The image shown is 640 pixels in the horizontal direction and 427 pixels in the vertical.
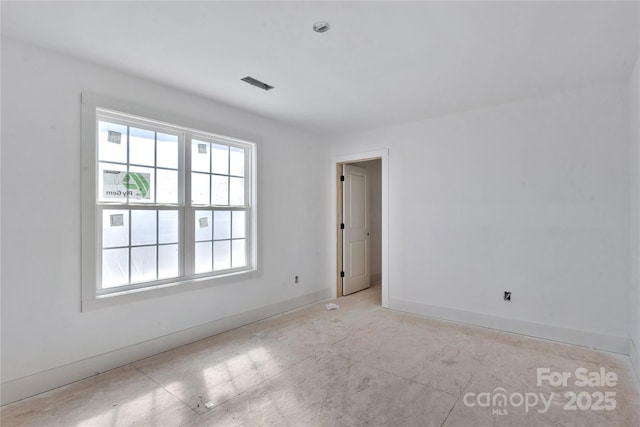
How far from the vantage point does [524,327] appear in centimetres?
359

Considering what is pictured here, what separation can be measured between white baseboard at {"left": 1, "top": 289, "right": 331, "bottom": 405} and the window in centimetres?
54

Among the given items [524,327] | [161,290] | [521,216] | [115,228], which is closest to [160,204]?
[115,228]

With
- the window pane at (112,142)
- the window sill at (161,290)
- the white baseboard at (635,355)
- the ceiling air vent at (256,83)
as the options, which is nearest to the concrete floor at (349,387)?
the white baseboard at (635,355)

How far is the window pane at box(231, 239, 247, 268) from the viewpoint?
399 cm

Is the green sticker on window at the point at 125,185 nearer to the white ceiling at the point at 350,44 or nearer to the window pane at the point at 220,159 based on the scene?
the window pane at the point at 220,159

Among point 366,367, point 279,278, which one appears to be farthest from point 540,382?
point 279,278

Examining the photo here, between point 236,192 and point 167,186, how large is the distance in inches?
35.5

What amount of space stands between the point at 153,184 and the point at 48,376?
1.79 meters

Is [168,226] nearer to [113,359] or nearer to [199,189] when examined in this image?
[199,189]

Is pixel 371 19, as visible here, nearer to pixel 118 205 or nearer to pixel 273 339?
pixel 118 205

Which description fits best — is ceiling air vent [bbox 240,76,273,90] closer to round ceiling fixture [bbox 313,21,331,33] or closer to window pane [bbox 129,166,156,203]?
round ceiling fixture [bbox 313,21,331,33]

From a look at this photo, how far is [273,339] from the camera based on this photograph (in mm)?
3473

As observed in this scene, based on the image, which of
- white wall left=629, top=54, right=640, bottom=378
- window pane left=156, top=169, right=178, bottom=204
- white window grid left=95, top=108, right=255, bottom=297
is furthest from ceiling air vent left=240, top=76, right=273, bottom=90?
white wall left=629, top=54, right=640, bottom=378

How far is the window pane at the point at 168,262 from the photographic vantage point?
3.25 meters
